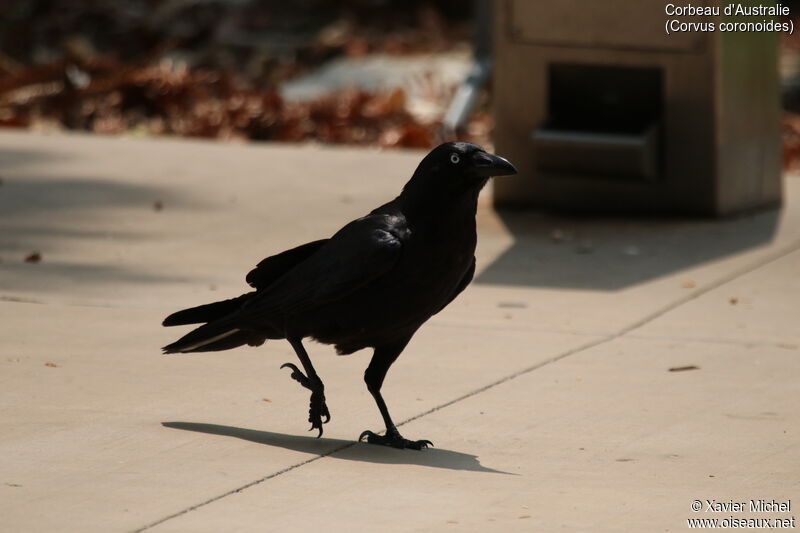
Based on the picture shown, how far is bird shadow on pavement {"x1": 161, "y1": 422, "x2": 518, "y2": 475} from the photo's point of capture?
4.45 meters

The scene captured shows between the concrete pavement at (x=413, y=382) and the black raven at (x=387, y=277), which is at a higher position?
the black raven at (x=387, y=277)

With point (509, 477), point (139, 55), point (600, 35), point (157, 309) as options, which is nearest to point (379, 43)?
point (139, 55)

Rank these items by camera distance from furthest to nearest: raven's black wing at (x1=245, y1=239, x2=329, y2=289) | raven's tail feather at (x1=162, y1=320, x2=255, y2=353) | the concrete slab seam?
raven's black wing at (x1=245, y1=239, x2=329, y2=289) → raven's tail feather at (x1=162, y1=320, x2=255, y2=353) → the concrete slab seam

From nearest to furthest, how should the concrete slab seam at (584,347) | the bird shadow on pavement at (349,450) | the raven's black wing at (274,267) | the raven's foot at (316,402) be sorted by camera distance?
the concrete slab seam at (584,347) → the bird shadow on pavement at (349,450) → the raven's foot at (316,402) → the raven's black wing at (274,267)

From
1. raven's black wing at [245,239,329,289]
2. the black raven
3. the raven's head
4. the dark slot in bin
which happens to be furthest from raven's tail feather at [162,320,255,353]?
the dark slot in bin

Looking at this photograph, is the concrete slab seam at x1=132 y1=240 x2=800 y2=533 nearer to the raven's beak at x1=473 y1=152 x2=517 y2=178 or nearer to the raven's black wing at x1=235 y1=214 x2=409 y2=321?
the raven's black wing at x1=235 y1=214 x2=409 y2=321

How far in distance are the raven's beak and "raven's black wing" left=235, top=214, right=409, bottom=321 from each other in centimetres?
30

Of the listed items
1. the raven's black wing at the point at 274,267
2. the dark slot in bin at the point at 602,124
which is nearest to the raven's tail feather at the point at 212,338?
the raven's black wing at the point at 274,267

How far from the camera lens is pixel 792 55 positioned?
60.7 feet

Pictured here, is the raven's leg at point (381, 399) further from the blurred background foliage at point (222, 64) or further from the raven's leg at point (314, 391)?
the blurred background foliage at point (222, 64)

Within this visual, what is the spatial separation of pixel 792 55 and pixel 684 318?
1281 cm

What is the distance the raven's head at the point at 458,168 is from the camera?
4355 millimetres

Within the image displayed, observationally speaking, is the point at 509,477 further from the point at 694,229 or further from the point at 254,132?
the point at 254,132

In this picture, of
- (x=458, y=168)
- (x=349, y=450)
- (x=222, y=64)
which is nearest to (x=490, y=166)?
(x=458, y=168)
